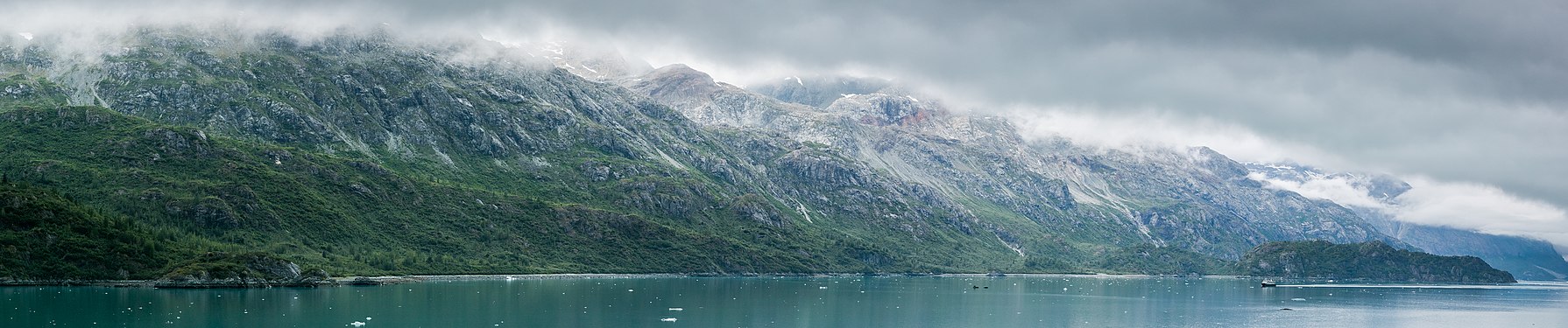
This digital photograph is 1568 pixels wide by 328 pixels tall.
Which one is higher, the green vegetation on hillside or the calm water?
the green vegetation on hillside

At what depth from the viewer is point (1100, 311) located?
15925 cm

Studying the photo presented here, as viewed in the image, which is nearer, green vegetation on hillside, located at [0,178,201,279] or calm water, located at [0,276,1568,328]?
calm water, located at [0,276,1568,328]

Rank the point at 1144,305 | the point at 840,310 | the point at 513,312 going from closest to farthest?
the point at 513,312
the point at 840,310
the point at 1144,305

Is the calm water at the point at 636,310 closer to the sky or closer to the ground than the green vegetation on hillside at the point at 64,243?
closer to the ground

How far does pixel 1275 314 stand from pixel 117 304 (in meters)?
143

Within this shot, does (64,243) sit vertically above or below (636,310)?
above

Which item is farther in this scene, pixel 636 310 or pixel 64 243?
pixel 64 243

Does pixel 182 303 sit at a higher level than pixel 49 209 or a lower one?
lower

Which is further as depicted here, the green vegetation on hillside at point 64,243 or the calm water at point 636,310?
the green vegetation on hillside at point 64,243

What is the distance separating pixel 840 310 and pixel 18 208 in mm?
113534

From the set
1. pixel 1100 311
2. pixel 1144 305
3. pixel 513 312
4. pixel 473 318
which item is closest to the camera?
pixel 473 318

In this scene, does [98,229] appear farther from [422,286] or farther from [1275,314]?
[1275,314]

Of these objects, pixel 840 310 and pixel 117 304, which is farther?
pixel 840 310

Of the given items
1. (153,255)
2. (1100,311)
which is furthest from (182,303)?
(1100,311)
